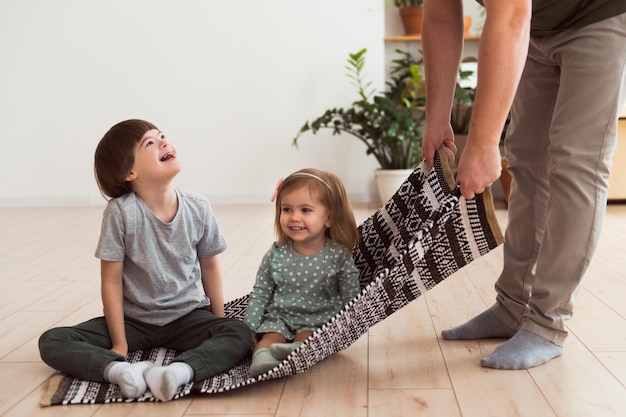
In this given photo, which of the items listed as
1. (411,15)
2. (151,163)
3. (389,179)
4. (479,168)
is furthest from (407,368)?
(411,15)

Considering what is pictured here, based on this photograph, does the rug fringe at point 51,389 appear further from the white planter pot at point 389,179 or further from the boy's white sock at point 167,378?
the white planter pot at point 389,179

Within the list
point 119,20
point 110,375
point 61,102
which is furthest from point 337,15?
point 110,375

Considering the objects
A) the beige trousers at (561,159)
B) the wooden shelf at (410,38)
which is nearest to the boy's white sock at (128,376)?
the beige trousers at (561,159)

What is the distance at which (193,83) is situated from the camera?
532 centimetres

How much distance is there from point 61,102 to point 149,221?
377 centimetres

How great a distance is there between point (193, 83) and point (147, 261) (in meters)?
3.53

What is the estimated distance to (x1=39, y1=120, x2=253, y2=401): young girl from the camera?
74.7 inches

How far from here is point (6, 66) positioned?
5.43 meters

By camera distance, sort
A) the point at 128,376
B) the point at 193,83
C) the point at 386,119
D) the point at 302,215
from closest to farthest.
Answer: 1. the point at 128,376
2. the point at 302,215
3. the point at 386,119
4. the point at 193,83

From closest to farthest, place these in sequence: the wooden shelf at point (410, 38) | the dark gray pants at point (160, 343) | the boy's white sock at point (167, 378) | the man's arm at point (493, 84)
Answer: the man's arm at point (493, 84) → the boy's white sock at point (167, 378) → the dark gray pants at point (160, 343) → the wooden shelf at point (410, 38)

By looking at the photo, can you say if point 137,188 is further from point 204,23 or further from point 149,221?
point 204,23

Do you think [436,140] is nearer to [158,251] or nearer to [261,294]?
[261,294]

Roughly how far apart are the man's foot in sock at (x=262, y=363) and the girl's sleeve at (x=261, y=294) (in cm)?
20

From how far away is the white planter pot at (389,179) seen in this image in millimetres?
4852
